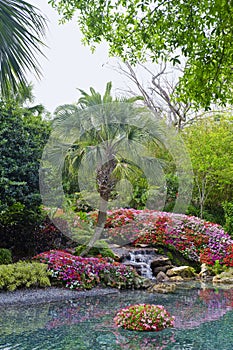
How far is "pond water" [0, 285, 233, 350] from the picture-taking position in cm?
534

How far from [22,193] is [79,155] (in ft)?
5.31

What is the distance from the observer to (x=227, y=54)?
4168mm

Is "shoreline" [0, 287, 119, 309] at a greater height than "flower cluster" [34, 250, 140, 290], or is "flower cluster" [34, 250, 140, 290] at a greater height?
"flower cluster" [34, 250, 140, 290]

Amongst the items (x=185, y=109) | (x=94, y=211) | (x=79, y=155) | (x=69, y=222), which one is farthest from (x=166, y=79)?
(x=79, y=155)

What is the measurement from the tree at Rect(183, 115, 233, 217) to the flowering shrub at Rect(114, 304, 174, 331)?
10.4 metres

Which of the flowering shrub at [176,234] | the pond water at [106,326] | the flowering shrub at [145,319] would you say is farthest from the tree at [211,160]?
the flowering shrub at [145,319]

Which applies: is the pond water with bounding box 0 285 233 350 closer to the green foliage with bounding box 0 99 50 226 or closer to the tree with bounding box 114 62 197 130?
the green foliage with bounding box 0 99 50 226

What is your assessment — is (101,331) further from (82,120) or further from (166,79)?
(166,79)

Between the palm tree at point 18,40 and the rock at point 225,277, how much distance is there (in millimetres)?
8723

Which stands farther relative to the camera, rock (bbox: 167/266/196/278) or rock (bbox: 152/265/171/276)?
rock (bbox: 152/265/171/276)

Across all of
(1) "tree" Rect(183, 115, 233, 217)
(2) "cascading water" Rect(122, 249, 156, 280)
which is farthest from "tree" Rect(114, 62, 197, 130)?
(2) "cascading water" Rect(122, 249, 156, 280)

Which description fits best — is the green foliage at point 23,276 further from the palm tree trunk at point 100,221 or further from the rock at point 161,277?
the rock at point 161,277

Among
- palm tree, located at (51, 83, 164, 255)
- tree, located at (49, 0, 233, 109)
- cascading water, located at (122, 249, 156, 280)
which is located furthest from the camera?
cascading water, located at (122, 249, 156, 280)

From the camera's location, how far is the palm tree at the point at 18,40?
411 centimetres
